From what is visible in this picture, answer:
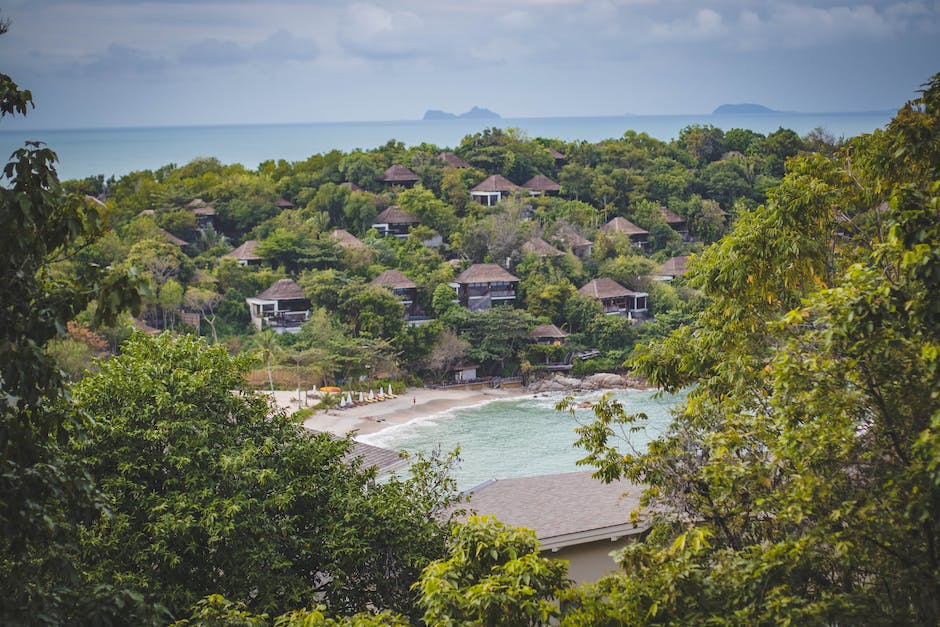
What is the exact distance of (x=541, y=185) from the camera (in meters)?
38.2

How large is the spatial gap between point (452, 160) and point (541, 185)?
4.02 metres

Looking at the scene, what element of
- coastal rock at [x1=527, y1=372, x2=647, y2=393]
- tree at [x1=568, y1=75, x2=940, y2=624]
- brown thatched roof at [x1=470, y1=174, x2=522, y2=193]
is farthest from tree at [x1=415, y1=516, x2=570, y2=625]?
brown thatched roof at [x1=470, y1=174, x2=522, y2=193]

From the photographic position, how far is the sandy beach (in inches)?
806

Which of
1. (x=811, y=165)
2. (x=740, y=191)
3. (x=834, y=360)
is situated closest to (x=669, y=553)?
(x=834, y=360)

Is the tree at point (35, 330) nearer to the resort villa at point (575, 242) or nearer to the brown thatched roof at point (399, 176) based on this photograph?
the resort villa at point (575, 242)

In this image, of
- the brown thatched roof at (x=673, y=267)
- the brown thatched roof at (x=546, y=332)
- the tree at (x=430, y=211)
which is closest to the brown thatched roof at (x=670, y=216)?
the brown thatched roof at (x=673, y=267)

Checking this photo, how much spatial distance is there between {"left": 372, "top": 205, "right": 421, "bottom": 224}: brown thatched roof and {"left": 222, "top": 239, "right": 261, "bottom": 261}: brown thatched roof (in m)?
5.00

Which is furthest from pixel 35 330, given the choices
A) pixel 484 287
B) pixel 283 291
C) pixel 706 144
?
pixel 706 144

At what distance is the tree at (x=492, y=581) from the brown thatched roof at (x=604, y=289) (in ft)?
79.9

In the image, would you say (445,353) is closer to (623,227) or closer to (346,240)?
(346,240)

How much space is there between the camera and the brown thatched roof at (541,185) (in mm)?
37875

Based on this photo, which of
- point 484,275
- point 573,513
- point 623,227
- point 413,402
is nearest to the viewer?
point 573,513

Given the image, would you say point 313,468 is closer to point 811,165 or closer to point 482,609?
point 482,609

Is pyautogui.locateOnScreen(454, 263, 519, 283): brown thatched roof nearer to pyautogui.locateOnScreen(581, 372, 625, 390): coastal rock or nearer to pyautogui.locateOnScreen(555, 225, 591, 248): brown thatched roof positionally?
pyautogui.locateOnScreen(555, 225, 591, 248): brown thatched roof
